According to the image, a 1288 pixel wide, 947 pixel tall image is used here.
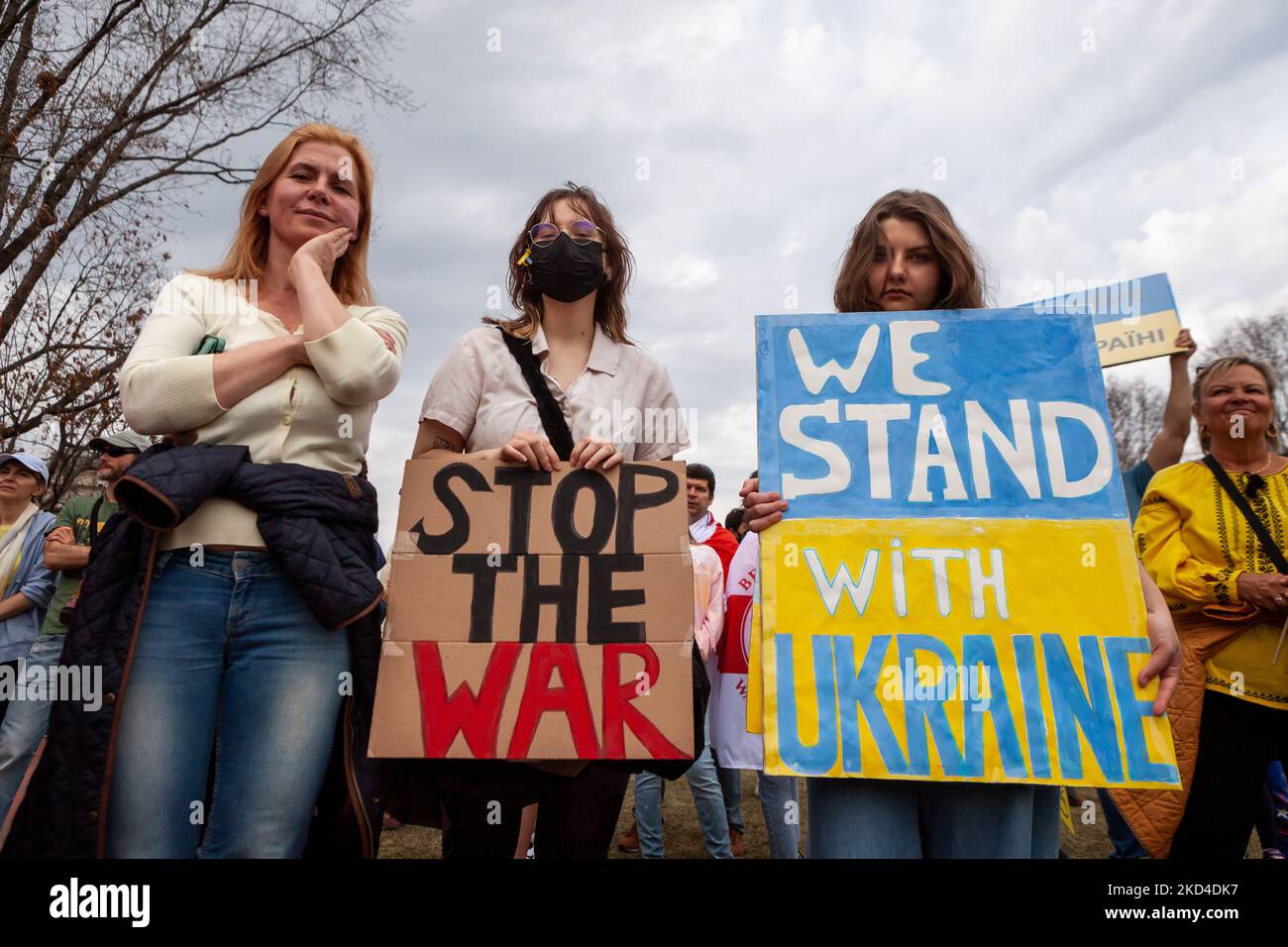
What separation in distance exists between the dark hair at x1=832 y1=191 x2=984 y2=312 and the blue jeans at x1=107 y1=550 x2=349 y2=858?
1.64 metres

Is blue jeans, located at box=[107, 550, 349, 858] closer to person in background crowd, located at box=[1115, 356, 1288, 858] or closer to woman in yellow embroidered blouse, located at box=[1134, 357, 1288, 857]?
person in background crowd, located at box=[1115, 356, 1288, 858]

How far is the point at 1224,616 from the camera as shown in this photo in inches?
121

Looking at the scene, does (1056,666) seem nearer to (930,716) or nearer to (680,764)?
(930,716)

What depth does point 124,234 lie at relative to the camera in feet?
34.9

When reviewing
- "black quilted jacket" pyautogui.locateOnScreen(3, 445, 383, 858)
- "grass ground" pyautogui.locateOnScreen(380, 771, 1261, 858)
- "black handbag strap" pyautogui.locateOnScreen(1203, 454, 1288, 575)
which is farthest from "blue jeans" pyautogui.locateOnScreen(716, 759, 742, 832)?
"black quilted jacket" pyautogui.locateOnScreen(3, 445, 383, 858)

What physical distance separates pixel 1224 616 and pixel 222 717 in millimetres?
3325

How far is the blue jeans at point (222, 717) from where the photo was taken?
5.51 ft

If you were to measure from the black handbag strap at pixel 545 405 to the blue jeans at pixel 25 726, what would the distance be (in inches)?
154

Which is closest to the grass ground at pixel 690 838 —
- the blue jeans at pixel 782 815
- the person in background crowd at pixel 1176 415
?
the blue jeans at pixel 782 815

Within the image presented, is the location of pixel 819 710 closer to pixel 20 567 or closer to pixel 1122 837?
pixel 1122 837

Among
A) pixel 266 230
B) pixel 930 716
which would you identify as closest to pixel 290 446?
pixel 266 230

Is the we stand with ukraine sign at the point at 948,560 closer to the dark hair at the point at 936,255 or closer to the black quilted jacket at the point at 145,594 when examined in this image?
the dark hair at the point at 936,255

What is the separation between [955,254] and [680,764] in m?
1.51

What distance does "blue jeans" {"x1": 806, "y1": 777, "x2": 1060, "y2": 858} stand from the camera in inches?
73.6
